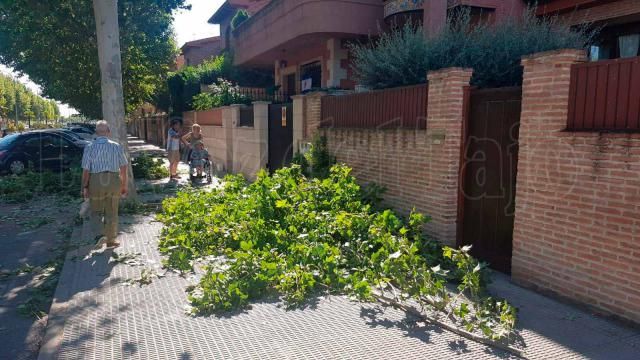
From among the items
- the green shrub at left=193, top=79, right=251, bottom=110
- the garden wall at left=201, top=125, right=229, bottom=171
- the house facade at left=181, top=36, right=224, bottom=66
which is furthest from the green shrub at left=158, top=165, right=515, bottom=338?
the house facade at left=181, top=36, right=224, bottom=66

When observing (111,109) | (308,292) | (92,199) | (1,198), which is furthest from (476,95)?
(1,198)

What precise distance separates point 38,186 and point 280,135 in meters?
6.31

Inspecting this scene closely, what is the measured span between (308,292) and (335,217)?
144cm

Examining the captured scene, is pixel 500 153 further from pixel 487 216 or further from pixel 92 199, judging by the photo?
pixel 92 199

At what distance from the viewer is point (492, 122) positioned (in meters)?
5.43

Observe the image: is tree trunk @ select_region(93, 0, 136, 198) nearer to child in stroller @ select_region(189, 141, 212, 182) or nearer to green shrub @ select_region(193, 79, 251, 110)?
child in stroller @ select_region(189, 141, 212, 182)

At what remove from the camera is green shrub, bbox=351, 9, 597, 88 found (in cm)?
709

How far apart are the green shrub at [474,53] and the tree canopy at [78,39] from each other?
30.5 ft

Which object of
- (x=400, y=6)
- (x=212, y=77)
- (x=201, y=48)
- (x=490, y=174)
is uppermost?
(x=201, y=48)

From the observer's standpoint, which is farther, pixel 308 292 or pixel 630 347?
pixel 308 292

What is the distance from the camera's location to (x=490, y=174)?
5.52 metres

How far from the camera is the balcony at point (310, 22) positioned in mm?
12859

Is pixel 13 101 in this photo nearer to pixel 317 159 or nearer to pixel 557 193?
pixel 317 159

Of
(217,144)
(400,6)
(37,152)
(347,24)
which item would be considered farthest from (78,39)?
(400,6)
